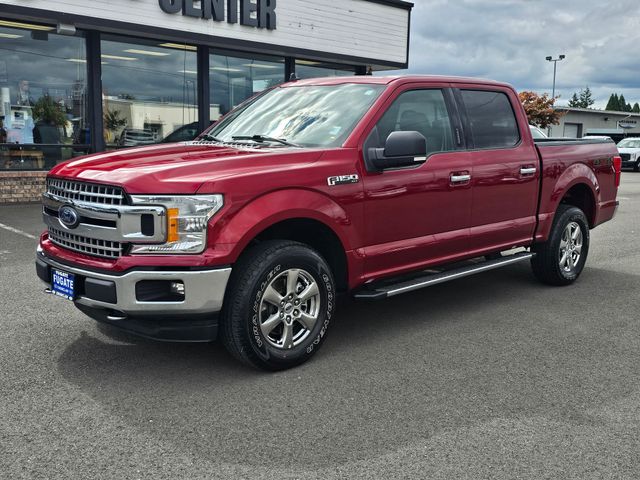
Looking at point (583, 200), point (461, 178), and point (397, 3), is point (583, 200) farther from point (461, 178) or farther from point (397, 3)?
point (397, 3)

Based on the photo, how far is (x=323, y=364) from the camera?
14.0 ft

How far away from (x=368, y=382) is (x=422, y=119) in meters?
2.24

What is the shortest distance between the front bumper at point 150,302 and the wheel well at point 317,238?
1.93 feet

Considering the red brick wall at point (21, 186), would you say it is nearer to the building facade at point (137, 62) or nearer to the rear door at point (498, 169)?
the building facade at point (137, 62)

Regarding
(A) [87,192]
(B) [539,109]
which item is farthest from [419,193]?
(B) [539,109]

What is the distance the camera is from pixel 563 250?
650 cm

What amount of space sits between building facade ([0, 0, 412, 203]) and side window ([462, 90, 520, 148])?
9.69m

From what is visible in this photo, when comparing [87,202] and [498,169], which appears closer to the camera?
[87,202]

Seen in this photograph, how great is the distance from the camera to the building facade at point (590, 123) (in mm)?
56294

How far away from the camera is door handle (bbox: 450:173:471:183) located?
5.11 meters

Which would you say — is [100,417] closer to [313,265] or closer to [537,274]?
[313,265]

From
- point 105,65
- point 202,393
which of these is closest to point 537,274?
point 202,393

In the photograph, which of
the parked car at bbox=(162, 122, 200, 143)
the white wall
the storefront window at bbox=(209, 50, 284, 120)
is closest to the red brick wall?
the parked car at bbox=(162, 122, 200, 143)

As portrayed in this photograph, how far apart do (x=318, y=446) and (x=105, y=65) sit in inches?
498
